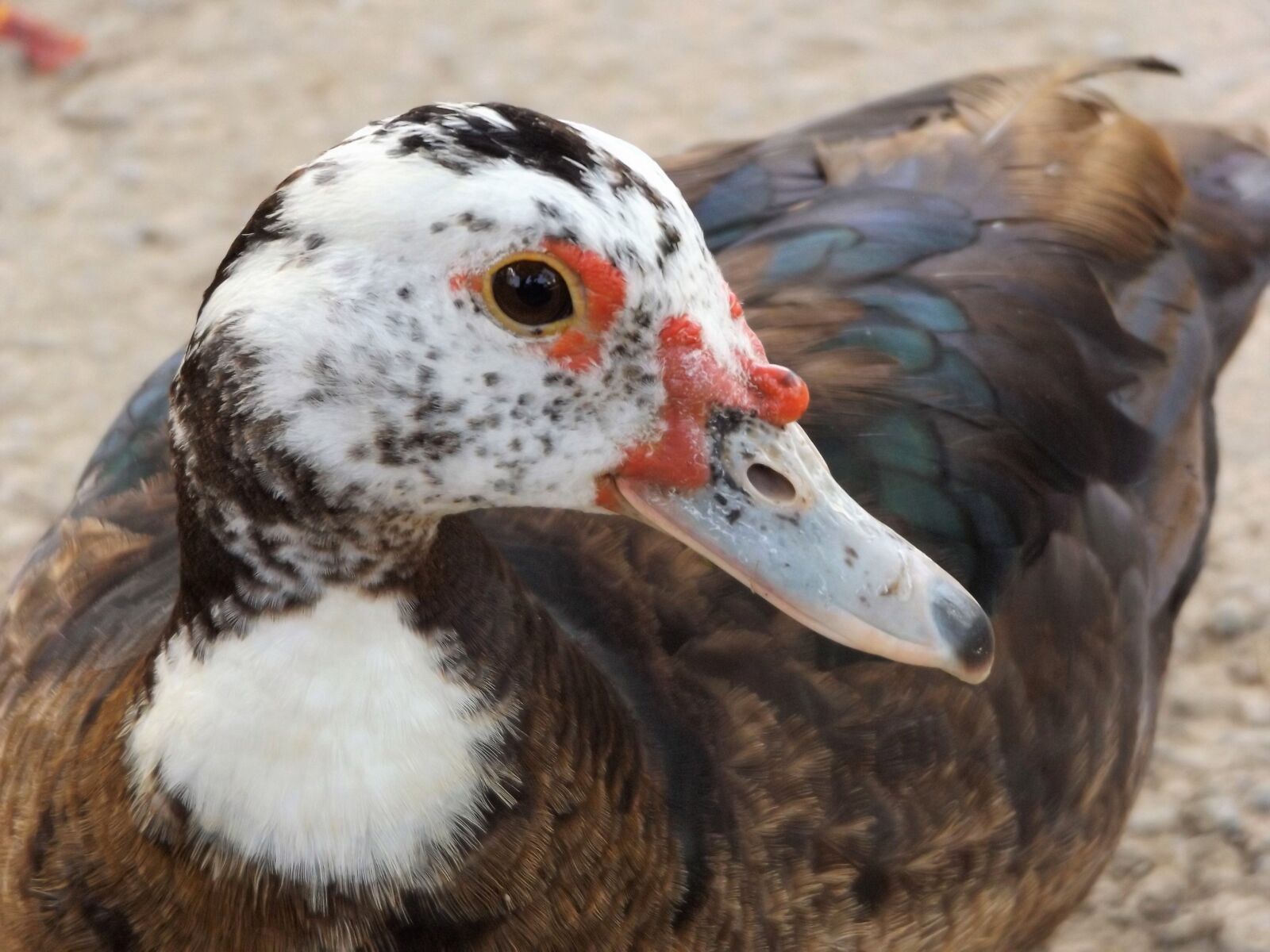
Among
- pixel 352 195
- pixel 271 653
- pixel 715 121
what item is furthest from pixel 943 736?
pixel 715 121

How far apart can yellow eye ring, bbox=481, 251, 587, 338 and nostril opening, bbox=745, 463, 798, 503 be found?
0.25 metres

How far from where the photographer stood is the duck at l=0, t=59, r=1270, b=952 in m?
1.66

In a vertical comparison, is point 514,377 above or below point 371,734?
above

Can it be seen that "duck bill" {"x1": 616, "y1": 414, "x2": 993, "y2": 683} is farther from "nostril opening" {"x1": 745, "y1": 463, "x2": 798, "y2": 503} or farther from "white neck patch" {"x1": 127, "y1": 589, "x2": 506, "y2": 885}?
"white neck patch" {"x1": 127, "y1": 589, "x2": 506, "y2": 885}

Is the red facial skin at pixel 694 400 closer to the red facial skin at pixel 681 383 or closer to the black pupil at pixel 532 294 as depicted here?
the red facial skin at pixel 681 383

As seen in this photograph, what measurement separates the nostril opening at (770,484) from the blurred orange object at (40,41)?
3.43 m

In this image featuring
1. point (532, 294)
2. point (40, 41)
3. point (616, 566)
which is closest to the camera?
point (532, 294)

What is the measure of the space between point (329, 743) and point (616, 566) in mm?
523

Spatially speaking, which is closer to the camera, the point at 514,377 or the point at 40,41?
the point at 514,377

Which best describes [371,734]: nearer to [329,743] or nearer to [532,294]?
[329,743]

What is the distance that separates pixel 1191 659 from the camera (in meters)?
3.41

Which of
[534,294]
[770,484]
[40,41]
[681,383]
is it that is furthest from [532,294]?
[40,41]

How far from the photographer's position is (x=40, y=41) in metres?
4.61

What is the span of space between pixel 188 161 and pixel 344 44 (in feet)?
1.87
